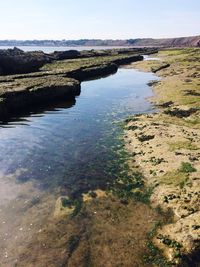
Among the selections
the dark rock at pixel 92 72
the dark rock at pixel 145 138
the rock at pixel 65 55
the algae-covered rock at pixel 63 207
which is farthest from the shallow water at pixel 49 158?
the rock at pixel 65 55

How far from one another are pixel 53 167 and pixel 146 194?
309 inches

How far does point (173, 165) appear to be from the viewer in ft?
77.8

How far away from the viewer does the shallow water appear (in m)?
18.2

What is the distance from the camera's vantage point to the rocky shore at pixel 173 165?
16047 millimetres

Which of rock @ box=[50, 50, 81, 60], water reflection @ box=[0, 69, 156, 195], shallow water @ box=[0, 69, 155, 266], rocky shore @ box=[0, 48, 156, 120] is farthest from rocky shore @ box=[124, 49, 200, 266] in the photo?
rock @ box=[50, 50, 81, 60]

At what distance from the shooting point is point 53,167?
2509 centimetres

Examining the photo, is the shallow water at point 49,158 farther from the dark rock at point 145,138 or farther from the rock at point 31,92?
the dark rock at point 145,138

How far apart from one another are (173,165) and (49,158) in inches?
391

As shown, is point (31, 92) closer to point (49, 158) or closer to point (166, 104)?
point (166, 104)

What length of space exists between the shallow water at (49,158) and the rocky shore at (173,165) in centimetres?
231

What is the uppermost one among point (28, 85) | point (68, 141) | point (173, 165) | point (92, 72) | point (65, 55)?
point (173, 165)

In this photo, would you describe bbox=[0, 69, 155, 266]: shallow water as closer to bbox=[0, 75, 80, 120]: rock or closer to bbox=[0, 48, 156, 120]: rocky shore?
bbox=[0, 75, 80, 120]: rock

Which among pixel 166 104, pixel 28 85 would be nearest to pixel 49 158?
pixel 166 104

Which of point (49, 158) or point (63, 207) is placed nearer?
point (63, 207)
